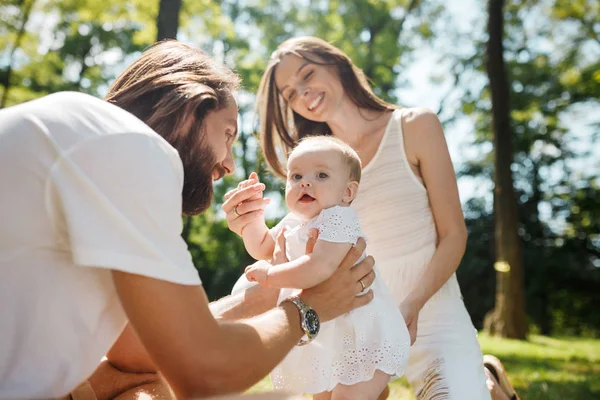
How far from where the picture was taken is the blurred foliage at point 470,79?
49.3 feet

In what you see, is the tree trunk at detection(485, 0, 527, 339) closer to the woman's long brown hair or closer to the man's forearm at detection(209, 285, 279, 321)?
the woman's long brown hair

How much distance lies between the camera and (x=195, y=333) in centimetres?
143

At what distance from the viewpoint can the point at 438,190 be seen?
3.13 meters

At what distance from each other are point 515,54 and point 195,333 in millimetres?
18791

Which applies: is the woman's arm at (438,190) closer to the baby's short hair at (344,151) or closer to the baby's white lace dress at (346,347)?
the baby's white lace dress at (346,347)

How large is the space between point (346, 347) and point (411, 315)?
0.51m

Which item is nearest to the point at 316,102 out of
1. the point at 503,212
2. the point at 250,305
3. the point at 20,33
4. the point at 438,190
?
the point at 438,190

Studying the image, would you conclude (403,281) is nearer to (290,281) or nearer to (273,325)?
(290,281)

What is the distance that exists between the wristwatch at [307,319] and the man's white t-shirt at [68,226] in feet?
2.08

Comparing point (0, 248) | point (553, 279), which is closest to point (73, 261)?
point (0, 248)

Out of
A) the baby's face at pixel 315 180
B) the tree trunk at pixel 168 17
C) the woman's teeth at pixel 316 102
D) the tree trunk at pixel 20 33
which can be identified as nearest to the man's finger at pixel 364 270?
the baby's face at pixel 315 180

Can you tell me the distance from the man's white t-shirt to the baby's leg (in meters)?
1.17

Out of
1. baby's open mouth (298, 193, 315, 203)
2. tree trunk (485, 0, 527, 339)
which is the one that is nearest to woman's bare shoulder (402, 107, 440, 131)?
baby's open mouth (298, 193, 315, 203)

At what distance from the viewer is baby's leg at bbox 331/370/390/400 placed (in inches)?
92.2
